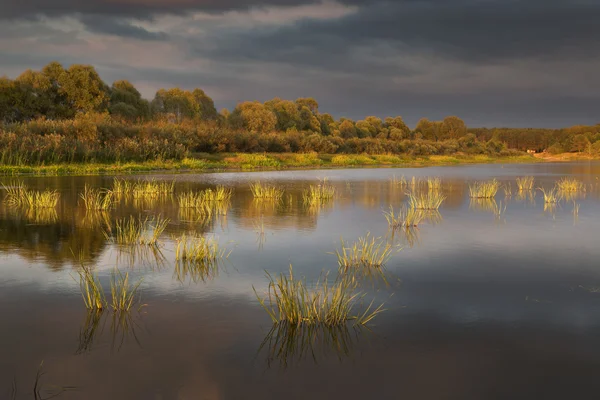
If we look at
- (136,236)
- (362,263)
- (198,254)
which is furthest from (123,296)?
(136,236)

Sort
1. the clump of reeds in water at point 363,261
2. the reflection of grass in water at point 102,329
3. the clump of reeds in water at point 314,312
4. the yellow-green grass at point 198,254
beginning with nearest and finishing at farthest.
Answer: the reflection of grass in water at point 102,329
the clump of reeds in water at point 314,312
the clump of reeds in water at point 363,261
the yellow-green grass at point 198,254

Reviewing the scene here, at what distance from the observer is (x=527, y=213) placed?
20.1 metres

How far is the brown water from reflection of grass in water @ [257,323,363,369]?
2cm

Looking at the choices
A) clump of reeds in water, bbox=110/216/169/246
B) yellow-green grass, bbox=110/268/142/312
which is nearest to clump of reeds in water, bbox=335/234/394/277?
yellow-green grass, bbox=110/268/142/312

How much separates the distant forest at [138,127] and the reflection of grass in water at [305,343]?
3717 cm

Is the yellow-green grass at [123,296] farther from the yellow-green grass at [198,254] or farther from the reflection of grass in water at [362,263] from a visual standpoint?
the reflection of grass in water at [362,263]

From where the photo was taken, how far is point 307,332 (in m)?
7.13

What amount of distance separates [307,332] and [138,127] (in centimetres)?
4989

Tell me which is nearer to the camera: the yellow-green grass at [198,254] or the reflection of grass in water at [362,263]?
the reflection of grass in water at [362,263]

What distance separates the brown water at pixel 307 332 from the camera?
575 cm

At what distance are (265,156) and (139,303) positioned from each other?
5297 cm

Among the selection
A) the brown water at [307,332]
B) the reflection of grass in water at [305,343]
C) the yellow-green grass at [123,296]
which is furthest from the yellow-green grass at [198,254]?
the reflection of grass in water at [305,343]

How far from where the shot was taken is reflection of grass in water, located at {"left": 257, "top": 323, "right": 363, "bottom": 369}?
640 centimetres

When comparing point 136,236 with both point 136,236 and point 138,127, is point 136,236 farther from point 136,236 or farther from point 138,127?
point 138,127
